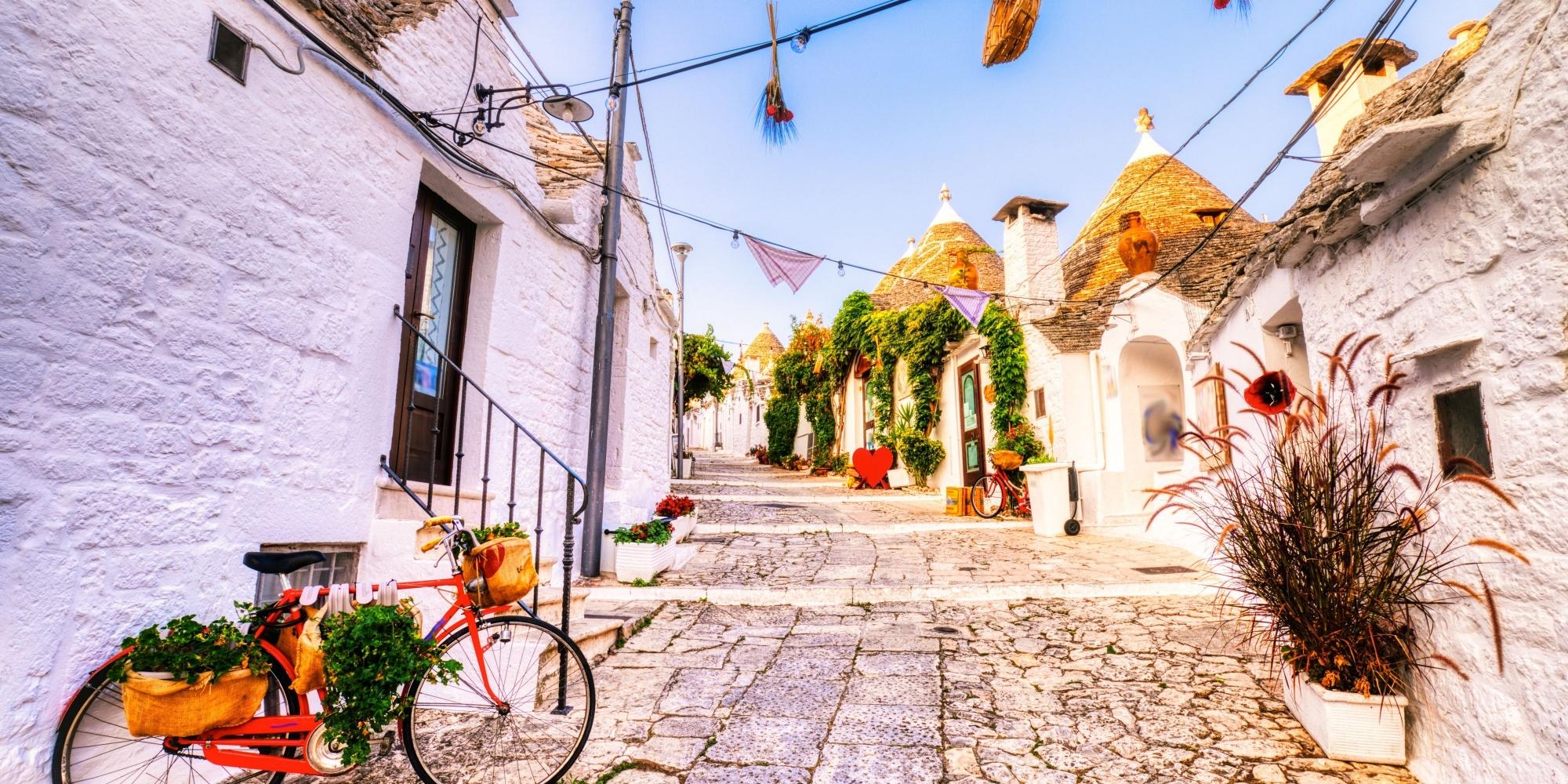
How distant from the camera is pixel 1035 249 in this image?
10.3 meters

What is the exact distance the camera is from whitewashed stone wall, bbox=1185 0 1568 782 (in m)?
2.09

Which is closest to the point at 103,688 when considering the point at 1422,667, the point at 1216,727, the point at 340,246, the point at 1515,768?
the point at 340,246

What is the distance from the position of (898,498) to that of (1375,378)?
10.3m

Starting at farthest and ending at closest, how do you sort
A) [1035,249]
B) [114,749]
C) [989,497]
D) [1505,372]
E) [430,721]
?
[989,497] < [1035,249] < [430,721] < [1505,372] < [114,749]

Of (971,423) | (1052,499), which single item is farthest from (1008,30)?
(971,423)

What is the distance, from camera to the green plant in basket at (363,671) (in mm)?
2232

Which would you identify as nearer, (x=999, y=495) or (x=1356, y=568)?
(x=1356, y=568)

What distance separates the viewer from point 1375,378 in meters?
3.00

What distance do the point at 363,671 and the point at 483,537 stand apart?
2.34 ft

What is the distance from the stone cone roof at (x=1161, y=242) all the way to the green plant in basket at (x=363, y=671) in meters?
8.84

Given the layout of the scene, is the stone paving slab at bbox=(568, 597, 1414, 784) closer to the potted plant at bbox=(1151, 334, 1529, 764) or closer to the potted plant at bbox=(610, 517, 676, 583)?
the potted plant at bbox=(1151, 334, 1529, 764)

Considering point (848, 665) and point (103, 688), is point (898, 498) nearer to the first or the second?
point (848, 665)

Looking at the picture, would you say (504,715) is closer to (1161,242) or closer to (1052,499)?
(1052,499)

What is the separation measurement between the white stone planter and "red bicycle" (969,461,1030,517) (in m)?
1.09
